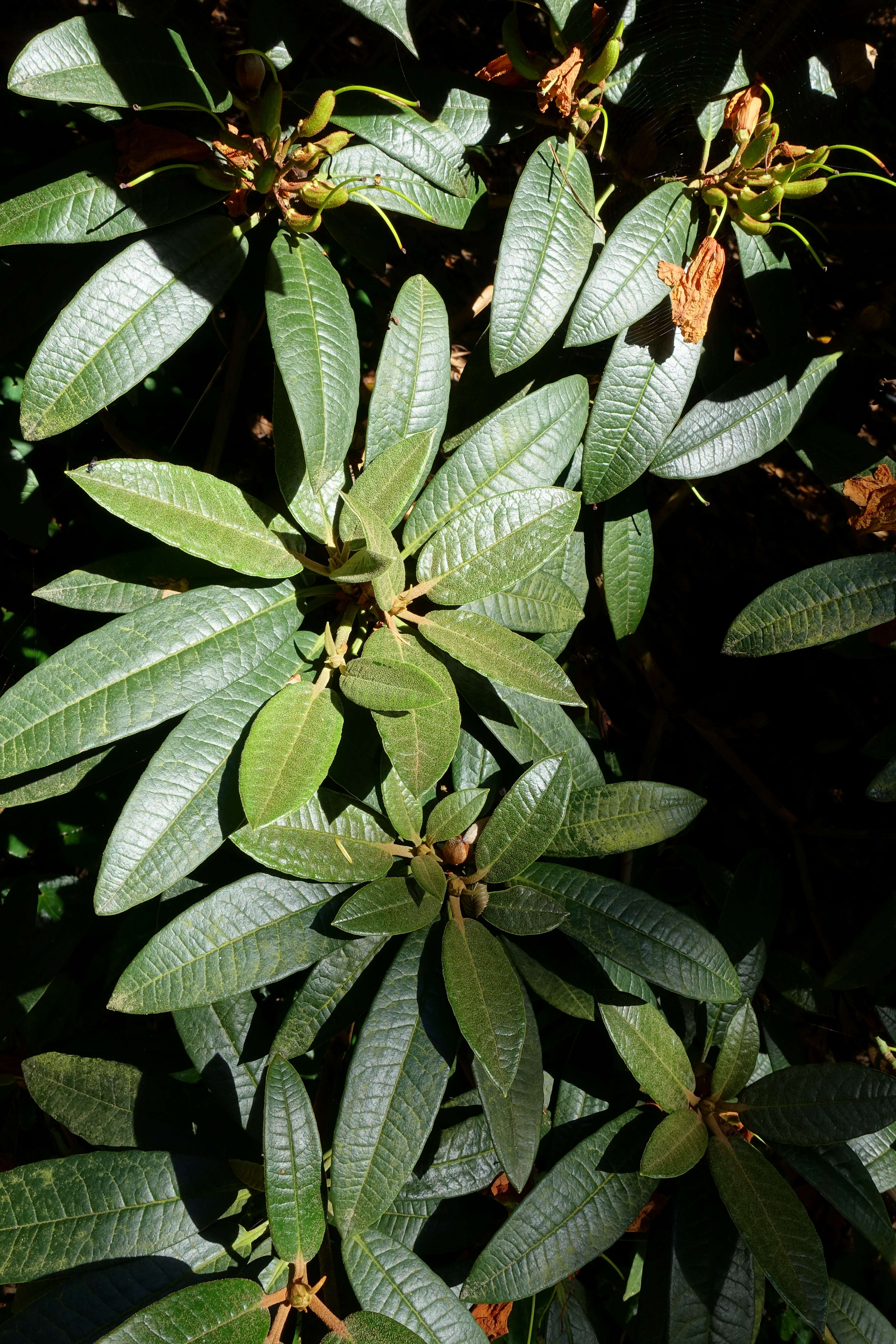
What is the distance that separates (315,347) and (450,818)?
57 centimetres

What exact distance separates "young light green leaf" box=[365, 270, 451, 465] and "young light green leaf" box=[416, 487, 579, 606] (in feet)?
0.45

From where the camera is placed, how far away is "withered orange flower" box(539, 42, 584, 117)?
1.06 metres

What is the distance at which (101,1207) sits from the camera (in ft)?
3.11

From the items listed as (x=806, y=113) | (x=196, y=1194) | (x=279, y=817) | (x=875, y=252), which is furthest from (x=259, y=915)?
(x=875, y=252)

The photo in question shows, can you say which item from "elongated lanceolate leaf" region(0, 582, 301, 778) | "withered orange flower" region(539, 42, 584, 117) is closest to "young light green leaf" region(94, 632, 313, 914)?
"elongated lanceolate leaf" region(0, 582, 301, 778)

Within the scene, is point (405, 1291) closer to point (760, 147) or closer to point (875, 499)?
point (875, 499)

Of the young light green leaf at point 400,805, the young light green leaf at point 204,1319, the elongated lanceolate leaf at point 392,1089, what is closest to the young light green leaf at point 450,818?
the young light green leaf at point 400,805

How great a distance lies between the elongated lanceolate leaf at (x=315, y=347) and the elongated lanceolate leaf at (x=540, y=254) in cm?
19

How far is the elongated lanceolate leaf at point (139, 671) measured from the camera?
2.80 feet

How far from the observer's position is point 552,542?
1.00m

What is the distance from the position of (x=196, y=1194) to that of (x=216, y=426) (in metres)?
1.05

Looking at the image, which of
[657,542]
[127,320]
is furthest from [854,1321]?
[127,320]

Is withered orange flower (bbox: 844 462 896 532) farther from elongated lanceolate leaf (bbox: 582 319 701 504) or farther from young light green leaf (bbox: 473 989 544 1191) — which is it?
young light green leaf (bbox: 473 989 544 1191)

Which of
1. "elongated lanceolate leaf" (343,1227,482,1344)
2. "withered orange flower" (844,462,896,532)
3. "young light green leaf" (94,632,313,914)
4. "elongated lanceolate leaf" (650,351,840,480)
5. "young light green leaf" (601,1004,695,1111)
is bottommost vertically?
"elongated lanceolate leaf" (343,1227,482,1344)
